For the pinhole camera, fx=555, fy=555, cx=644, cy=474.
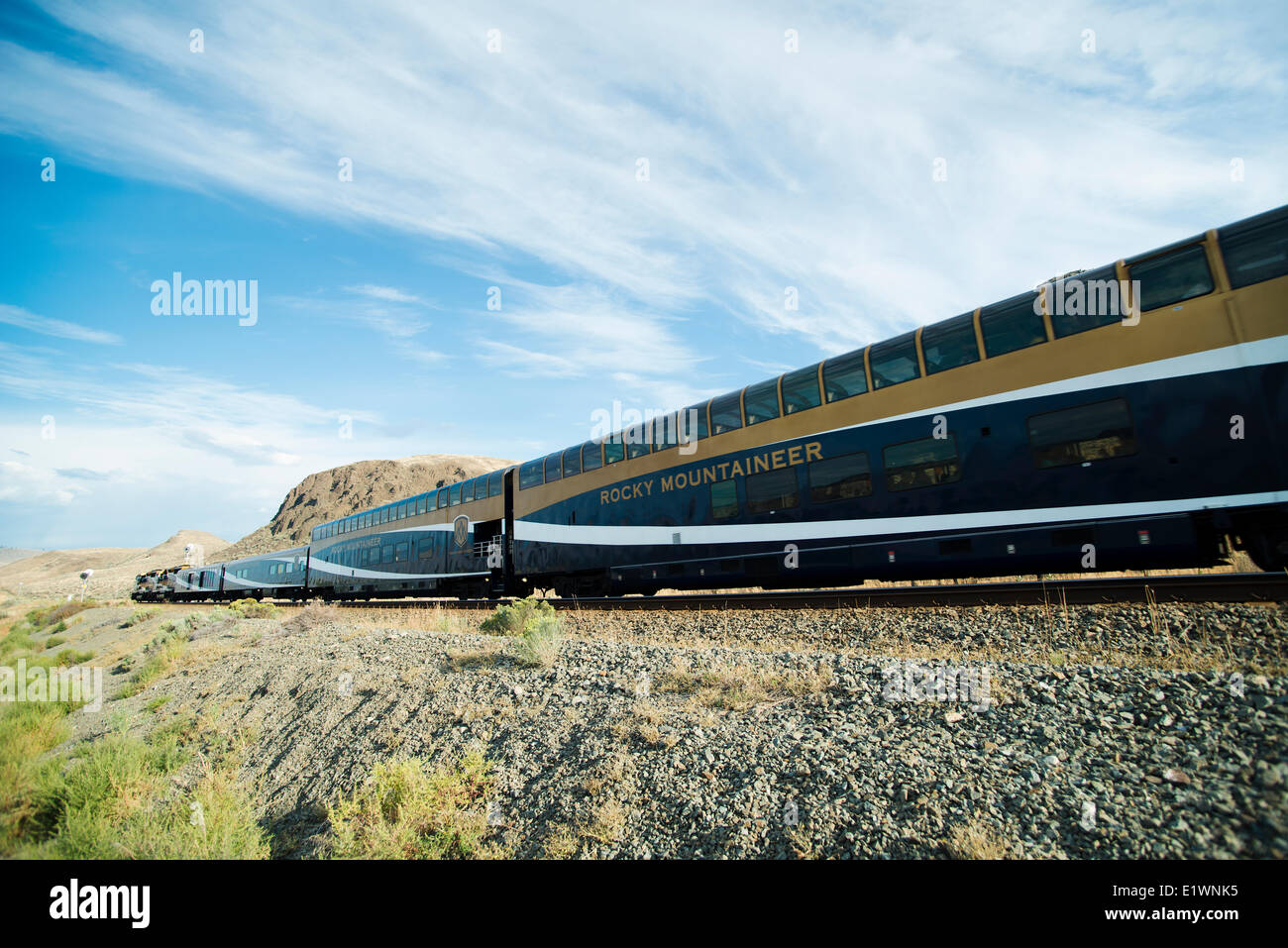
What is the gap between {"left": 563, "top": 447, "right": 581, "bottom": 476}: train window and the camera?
17.0m

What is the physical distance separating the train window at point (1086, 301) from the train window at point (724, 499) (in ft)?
21.2

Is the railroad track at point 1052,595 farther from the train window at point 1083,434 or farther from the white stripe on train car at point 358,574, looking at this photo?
the white stripe on train car at point 358,574

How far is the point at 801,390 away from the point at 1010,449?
4012mm

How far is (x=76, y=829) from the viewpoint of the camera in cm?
500

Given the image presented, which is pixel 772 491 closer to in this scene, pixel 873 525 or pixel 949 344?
pixel 873 525

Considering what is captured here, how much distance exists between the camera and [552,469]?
1805 centimetres

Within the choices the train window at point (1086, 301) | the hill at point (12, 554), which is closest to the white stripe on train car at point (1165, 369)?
the train window at point (1086, 301)

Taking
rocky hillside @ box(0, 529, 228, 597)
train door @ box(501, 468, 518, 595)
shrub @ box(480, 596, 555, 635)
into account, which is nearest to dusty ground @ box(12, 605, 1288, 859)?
shrub @ box(480, 596, 555, 635)

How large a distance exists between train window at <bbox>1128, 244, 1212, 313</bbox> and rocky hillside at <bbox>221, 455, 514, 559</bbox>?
83.4 metres

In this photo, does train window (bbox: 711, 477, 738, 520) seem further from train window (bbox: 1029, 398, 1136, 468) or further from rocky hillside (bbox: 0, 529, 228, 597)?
rocky hillside (bbox: 0, 529, 228, 597)

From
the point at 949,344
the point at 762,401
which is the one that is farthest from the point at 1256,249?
the point at 762,401
